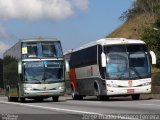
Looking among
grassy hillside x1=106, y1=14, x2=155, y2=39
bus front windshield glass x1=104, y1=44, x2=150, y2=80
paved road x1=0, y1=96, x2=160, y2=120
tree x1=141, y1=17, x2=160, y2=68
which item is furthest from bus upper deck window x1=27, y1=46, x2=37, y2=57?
grassy hillside x1=106, y1=14, x2=155, y2=39

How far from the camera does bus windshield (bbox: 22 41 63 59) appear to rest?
114ft

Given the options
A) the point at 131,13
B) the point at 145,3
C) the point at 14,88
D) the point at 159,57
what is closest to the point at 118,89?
the point at 14,88

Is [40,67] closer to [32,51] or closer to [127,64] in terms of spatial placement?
[32,51]

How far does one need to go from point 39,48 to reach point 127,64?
5.57 meters

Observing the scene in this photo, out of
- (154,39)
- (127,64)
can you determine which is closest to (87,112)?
(127,64)

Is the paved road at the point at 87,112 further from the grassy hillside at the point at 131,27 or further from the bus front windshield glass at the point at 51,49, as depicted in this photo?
the grassy hillside at the point at 131,27

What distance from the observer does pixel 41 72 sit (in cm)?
3478

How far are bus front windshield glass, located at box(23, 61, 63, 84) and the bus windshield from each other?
0.51 m

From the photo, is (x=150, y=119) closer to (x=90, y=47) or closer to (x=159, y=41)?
(x=90, y=47)

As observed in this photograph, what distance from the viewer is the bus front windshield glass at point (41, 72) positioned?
1366 inches

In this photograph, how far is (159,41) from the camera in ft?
198

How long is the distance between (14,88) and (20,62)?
4160 millimetres

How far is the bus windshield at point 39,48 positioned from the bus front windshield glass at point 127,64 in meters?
3.35

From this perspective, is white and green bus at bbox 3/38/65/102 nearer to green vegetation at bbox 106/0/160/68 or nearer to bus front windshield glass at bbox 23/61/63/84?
bus front windshield glass at bbox 23/61/63/84
